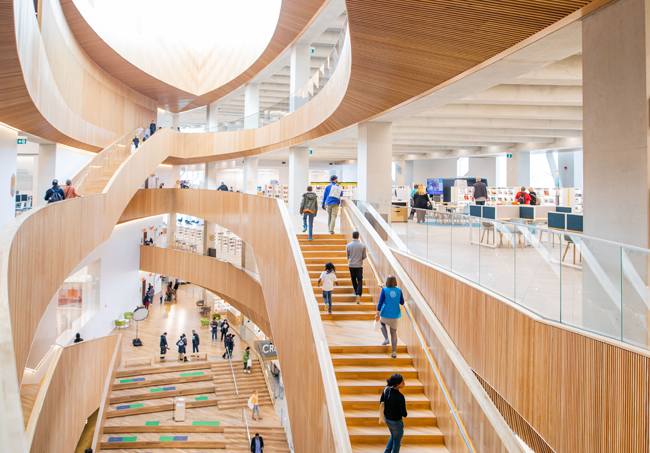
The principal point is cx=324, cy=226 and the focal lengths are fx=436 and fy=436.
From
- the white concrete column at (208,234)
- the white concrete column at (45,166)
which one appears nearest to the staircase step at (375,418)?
the white concrete column at (45,166)

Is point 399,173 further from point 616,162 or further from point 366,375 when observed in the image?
point 616,162

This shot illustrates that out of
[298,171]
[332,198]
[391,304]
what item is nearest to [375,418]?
[391,304]

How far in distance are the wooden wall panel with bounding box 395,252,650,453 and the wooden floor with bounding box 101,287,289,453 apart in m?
12.3

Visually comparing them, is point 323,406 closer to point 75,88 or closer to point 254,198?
point 254,198

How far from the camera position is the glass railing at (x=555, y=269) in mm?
3860

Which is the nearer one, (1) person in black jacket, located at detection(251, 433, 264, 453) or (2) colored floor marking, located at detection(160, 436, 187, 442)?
(1) person in black jacket, located at detection(251, 433, 264, 453)

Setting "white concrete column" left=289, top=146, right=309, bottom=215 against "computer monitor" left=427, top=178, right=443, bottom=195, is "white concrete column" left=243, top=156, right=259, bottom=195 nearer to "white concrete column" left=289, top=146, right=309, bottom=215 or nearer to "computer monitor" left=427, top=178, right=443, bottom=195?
"white concrete column" left=289, top=146, right=309, bottom=215

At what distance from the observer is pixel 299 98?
582 inches

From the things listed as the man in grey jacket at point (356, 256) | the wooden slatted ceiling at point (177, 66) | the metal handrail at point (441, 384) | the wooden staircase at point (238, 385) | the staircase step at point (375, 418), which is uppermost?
the wooden slatted ceiling at point (177, 66)

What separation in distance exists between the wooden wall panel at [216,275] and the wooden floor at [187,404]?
3.51 meters

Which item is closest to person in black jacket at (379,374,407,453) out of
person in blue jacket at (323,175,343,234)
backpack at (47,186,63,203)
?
person in blue jacket at (323,175,343,234)

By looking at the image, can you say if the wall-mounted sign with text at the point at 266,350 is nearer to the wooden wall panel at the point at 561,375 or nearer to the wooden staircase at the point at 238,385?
the wooden staircase at the point at 238,385

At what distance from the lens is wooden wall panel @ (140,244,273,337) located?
1527cm

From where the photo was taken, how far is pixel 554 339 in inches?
177
